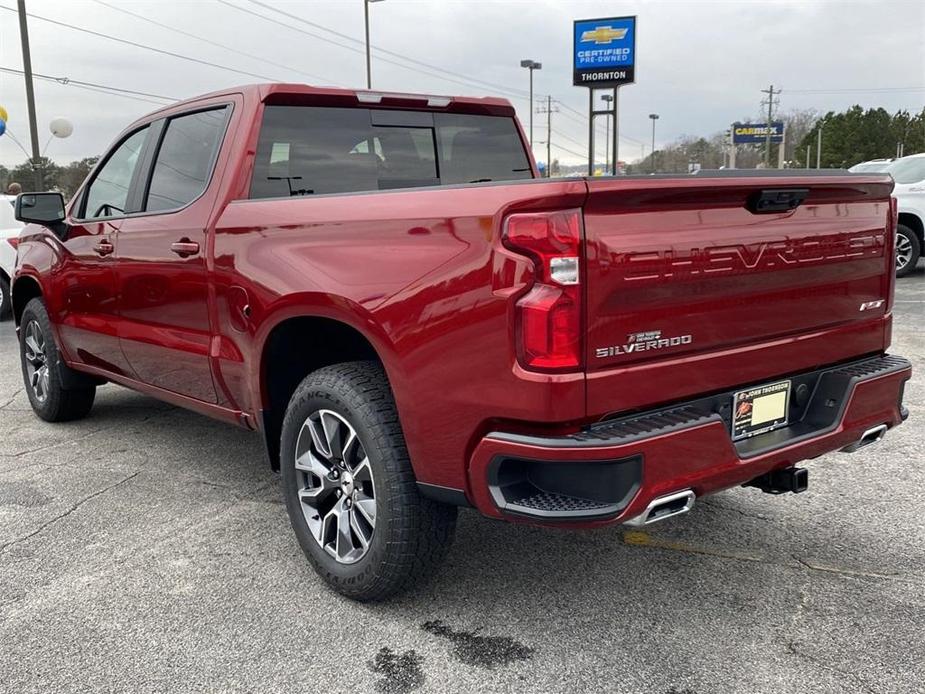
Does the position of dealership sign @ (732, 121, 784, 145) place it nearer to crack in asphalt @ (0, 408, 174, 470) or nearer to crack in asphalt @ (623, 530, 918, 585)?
crack in asphalt @ (0, 408, 174, 470)

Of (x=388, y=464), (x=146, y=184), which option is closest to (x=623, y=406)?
(x=388, y=464)

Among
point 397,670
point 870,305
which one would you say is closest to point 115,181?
point 397,670

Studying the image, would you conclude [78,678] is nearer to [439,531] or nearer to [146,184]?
[439,531]

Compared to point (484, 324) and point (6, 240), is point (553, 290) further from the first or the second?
point (6, 240)

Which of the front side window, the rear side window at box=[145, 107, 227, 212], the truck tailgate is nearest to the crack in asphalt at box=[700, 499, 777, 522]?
the truck tailgate

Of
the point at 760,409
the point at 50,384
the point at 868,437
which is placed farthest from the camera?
the point at 50,384

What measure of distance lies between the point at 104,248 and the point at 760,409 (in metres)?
3.33

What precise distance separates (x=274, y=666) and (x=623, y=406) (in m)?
1.35

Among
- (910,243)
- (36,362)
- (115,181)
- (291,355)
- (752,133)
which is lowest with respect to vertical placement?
(36,362)

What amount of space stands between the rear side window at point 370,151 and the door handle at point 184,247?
0.35 metres

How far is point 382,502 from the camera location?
2.73m

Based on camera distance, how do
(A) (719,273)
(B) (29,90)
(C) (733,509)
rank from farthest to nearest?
1. (B) (29,90)
2. (C) (733,509)
3. (A) (719,273)

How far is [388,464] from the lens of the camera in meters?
2.70

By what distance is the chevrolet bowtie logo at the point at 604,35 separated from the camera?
2780 cm
